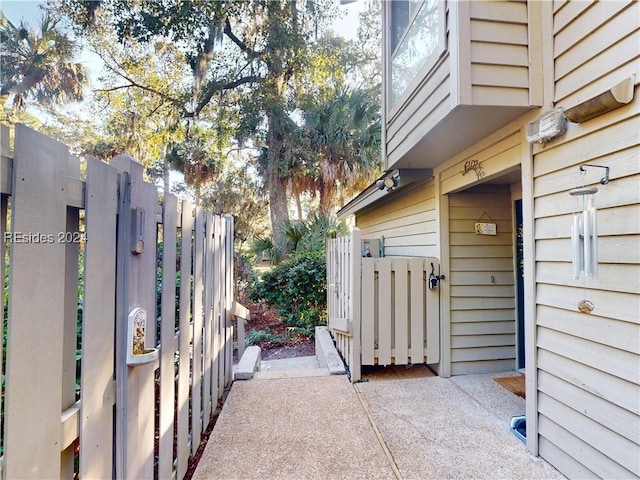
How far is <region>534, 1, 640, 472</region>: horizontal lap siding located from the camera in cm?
157

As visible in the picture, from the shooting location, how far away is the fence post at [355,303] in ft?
10.5

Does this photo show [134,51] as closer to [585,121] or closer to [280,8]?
[280,8]

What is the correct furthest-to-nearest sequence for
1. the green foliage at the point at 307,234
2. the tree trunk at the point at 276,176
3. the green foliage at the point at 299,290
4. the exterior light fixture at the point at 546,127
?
the tree trunk at the point at 276,176 → the green foliage at the point at 307,234 → the green foliage at the point at 299,290 → the exterior light fixture at the point at 546,127

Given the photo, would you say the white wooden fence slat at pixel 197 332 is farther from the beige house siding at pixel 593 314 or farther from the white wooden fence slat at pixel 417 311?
the beige house siding at pixel 593 314

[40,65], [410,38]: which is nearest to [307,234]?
[410,38]

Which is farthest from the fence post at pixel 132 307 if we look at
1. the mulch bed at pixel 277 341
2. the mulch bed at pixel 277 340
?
the mulch bed at pixel 277 340

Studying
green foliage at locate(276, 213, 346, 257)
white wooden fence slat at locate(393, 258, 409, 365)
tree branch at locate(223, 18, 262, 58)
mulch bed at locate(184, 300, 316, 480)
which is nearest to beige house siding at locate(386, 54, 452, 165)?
white wooden fence slat at locate(393, 258, 409, 365)

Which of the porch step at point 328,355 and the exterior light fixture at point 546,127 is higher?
the exterior light fixture at point 546,127

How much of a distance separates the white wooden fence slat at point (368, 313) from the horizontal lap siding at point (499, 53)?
1.79m

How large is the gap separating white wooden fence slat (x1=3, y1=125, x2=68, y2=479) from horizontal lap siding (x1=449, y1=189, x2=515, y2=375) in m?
3.25

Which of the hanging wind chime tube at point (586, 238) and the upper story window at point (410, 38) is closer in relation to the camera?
the hanging wind chime tube at point (586, 238)

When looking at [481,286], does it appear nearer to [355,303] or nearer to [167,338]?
[355,303]

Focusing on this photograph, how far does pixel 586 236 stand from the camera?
1665mm

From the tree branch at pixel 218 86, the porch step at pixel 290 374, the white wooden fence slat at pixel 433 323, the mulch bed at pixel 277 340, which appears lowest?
the mulch bed at pixel 277 340
